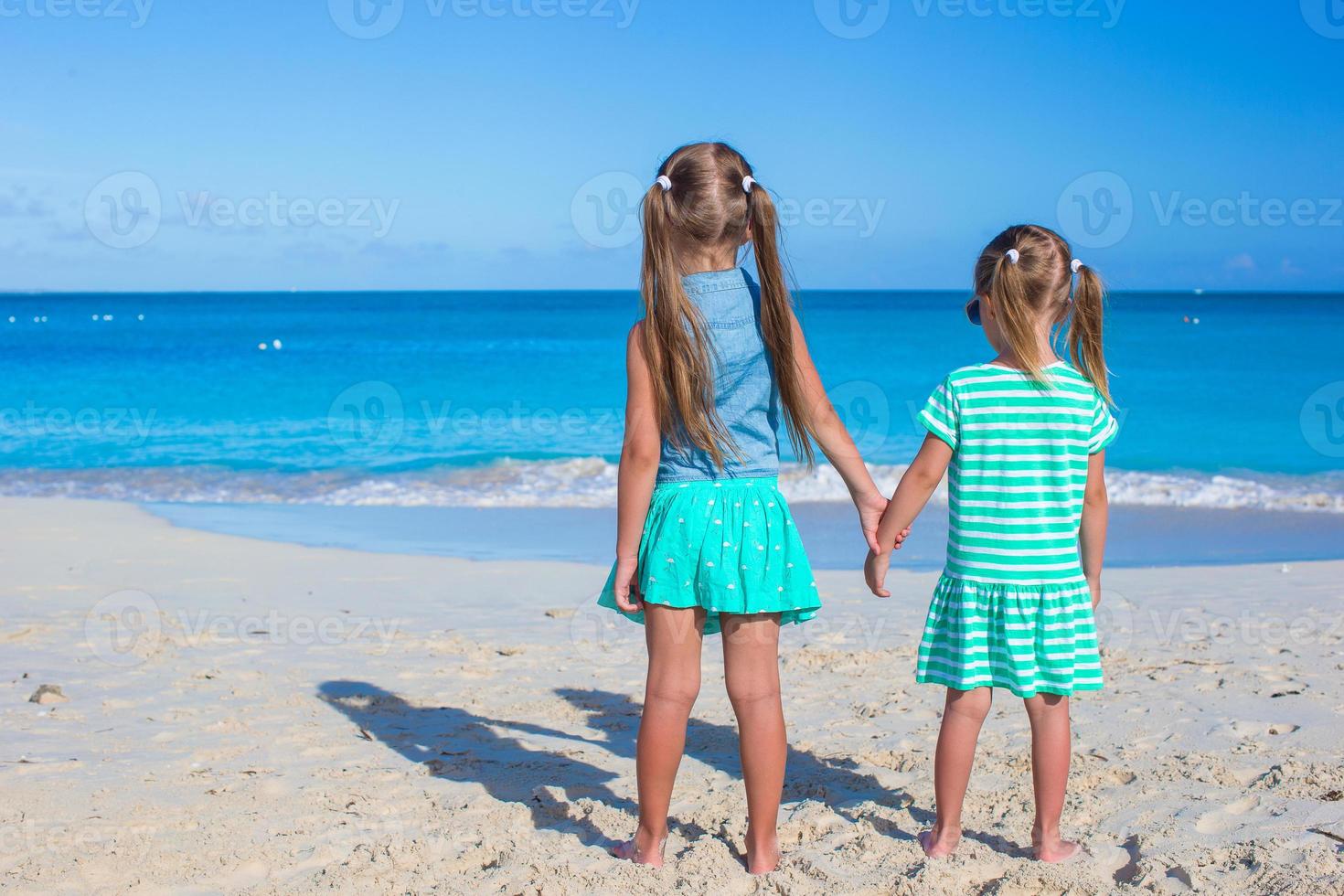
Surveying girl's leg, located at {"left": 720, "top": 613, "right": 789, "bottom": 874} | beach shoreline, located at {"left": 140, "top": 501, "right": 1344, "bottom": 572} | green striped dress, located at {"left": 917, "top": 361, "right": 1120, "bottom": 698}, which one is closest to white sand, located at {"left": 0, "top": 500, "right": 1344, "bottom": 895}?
girl's leg, located at {"left": 720, "top": 613, "right": 789, "bottom": 874}

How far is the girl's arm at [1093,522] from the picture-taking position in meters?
2.76

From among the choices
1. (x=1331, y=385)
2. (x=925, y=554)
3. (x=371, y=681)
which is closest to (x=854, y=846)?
(x=371, y=681)

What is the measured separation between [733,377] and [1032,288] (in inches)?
29.6

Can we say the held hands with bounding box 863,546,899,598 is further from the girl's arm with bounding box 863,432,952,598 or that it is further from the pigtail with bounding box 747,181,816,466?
the pigtail with bounding box 747,181,816,466

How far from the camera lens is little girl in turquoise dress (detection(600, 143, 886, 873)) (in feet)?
8.54

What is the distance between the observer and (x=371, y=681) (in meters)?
4.66

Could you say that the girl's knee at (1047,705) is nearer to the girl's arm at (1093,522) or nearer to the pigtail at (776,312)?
the girl's arm at (1093,522)

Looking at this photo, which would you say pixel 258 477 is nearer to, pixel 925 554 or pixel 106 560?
pixel 106 560

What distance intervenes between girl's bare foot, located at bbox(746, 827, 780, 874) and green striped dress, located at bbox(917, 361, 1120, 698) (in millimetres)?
607

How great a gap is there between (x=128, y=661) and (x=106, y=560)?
9.14 feet

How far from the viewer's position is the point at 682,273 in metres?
2.68

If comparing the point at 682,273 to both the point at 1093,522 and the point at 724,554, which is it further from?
the point at 1093,522

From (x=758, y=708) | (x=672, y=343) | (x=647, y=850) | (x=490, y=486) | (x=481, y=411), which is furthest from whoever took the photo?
(x=481, y=411)

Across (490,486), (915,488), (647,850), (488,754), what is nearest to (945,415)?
(915,488)
